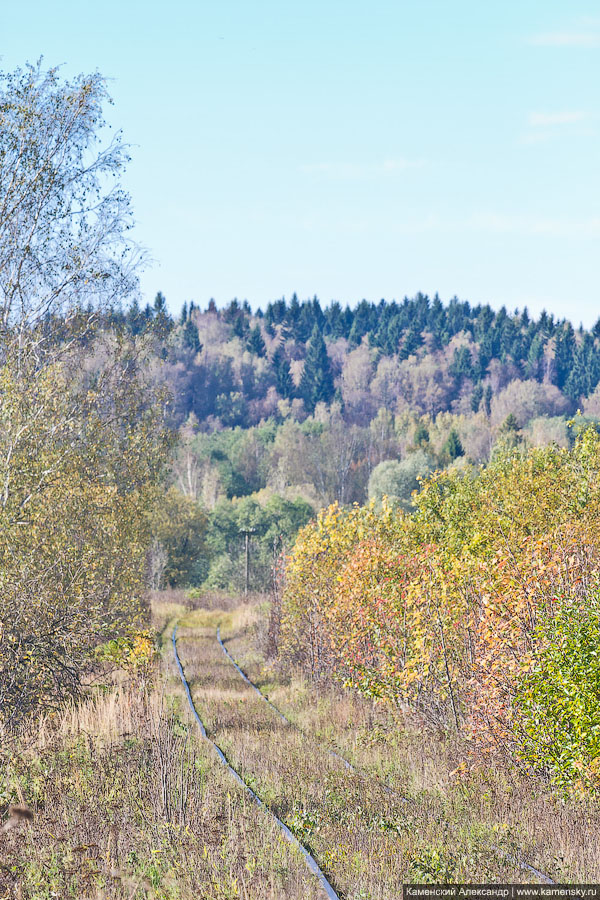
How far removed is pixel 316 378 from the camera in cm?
12900

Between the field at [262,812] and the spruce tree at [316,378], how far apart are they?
114m

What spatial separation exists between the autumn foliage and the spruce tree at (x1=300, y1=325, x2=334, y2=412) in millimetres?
108551

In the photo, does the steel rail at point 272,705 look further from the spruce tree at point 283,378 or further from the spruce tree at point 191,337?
the spruce tree at point 191,337

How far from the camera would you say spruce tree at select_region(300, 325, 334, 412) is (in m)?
126

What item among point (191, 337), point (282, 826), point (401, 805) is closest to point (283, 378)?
point (191, 337)

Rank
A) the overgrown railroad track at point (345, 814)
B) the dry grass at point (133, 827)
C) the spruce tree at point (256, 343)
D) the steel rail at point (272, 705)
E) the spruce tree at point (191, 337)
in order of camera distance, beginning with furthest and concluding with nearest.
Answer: the spruce tree at point (256, 343), the spruce tree at point (191, 337), the steel rail at point (272, 705), the overgrown railroad track at point (345, 814), the dry grass at point (133, 827)

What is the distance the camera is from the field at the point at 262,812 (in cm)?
671

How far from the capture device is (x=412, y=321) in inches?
5945

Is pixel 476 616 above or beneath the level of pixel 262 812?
above

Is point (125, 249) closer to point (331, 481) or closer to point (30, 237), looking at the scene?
point (30, 237)

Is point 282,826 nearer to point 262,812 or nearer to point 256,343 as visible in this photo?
point 262,812

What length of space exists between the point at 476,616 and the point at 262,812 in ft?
11.9

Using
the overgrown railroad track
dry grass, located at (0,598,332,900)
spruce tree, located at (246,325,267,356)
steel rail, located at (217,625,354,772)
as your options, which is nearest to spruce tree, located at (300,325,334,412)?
spruce tree, located at (246,325,267,356)

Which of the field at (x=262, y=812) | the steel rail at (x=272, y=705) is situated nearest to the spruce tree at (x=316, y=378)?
the steel rail at (x=272, y=705)
